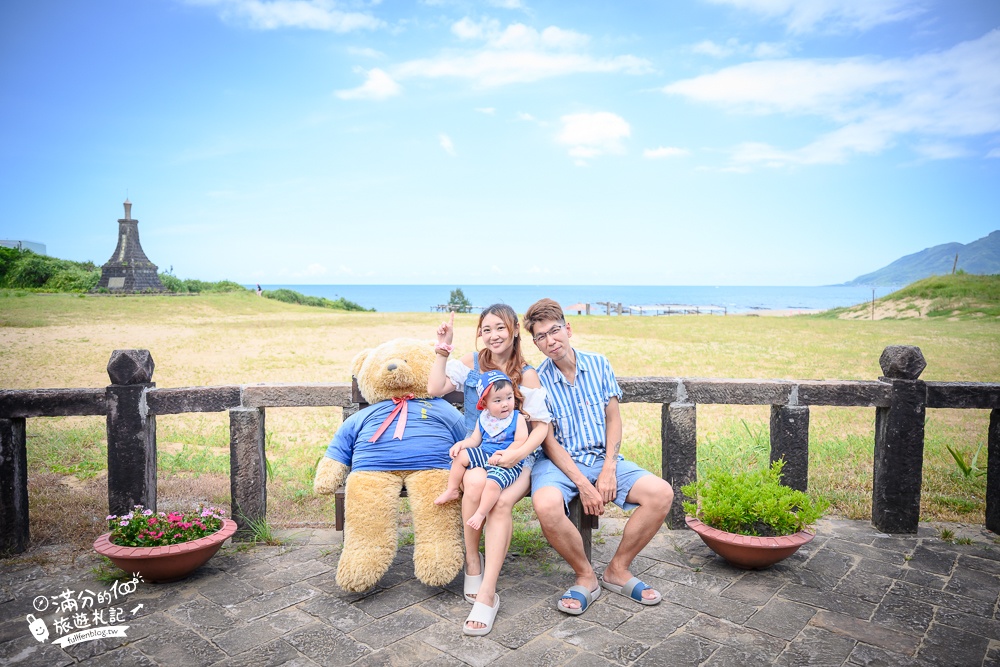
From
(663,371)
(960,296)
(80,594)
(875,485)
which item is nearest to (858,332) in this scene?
(960,296)

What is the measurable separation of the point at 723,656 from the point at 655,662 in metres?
0.33

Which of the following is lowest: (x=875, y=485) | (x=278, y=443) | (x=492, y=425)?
(x=278, y=443)

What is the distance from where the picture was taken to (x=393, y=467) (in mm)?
3580

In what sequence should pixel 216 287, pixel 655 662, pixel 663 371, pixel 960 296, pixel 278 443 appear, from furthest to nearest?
pixel 216 287, pixel 960 296, pixel 663 371, pixel 278 443, pixel 655 662

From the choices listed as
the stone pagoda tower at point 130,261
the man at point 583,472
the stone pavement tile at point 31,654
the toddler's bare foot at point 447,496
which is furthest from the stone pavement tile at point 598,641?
the stone pagoda tower at point 130,261

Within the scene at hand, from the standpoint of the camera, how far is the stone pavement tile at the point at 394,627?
2.91m

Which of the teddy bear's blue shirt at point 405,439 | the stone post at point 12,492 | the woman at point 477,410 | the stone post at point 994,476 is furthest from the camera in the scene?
the stone post at point 994,476

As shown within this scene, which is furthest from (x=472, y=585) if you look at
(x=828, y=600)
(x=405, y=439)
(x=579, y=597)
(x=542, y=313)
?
(x=828, y=600)

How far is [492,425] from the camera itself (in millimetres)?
3445

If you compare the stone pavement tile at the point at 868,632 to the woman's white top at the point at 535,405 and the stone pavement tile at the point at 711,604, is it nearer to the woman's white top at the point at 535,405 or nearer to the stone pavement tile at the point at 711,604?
the stone pavement tile at the point at 711,604

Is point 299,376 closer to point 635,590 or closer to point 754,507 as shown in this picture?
point 635,590

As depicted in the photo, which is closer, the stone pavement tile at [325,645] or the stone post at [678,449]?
the stone pavement tile at [325,645]

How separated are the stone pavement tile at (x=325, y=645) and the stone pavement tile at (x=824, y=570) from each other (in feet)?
8.28

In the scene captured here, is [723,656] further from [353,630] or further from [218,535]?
[218,535]
